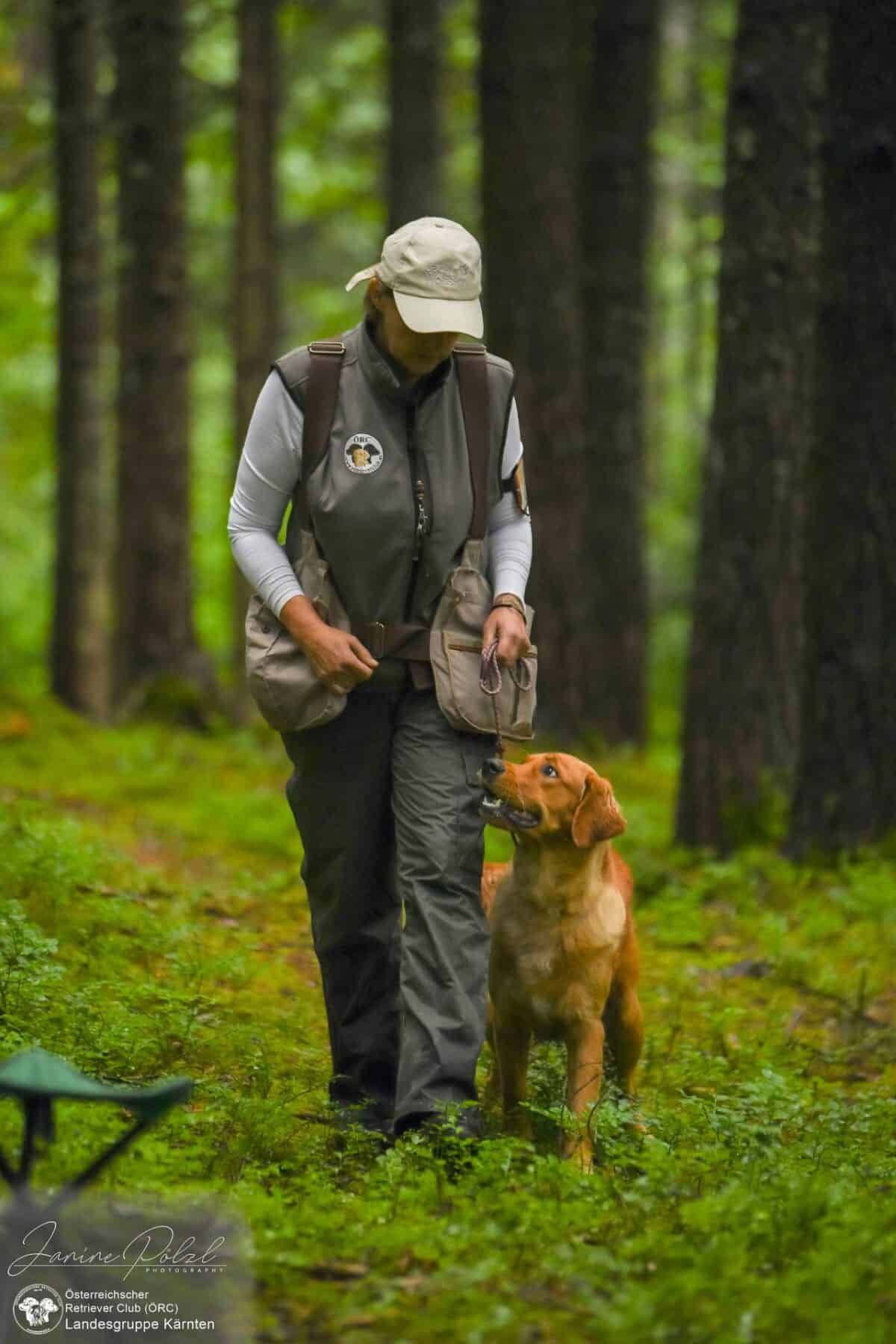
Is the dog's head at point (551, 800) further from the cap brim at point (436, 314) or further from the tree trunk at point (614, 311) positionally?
the tree trunk at point (614, 311)

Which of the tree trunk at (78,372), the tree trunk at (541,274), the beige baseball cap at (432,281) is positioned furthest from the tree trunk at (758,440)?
the tree trunk at (78,372)

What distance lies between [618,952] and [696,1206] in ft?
4.82

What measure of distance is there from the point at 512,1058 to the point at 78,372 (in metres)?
12.1

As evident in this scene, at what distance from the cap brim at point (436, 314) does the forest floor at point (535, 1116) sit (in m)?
2.26

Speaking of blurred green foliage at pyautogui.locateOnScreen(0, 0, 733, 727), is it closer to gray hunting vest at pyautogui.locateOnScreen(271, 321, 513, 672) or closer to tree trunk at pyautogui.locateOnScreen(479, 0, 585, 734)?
tree trunk at pyautogui.locateOnScreen(479, 0, 585, 734)

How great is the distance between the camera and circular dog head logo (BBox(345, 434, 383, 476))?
16.5ft

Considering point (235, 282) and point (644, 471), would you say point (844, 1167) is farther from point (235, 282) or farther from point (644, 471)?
point (235, 282)

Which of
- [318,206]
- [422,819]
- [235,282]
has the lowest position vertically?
[422,819]

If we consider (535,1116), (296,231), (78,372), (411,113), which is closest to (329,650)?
(535,1116)

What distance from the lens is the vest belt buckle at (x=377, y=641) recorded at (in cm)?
514

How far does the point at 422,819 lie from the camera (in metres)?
5.13

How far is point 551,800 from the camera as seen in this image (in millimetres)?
5348

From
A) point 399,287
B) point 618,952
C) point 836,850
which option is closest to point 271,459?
point 399,287

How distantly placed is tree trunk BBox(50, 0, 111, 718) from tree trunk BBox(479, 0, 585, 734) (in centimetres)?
418
